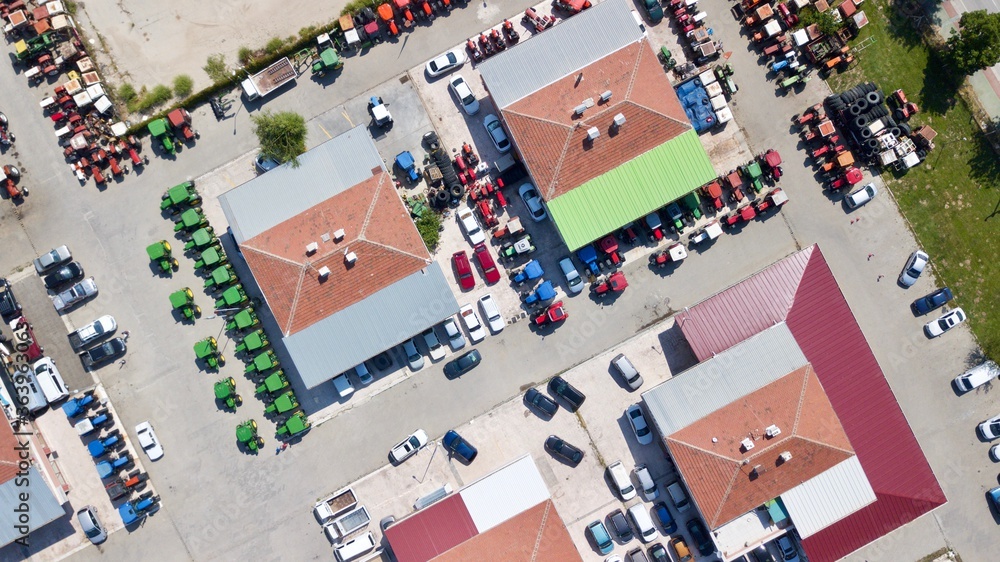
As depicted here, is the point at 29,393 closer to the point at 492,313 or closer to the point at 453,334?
the point at 453,334

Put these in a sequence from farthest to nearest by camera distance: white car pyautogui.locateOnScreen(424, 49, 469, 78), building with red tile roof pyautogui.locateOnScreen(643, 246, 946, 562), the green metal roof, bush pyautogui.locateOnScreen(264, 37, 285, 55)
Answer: bush pyautogui.locateOnScreen(264, 37, 285, 55) < white car pyautogui.locateOnScreen(424, 49, 469, 78) < the green metal roof < building with red tile roof pyautogui.locateOnScreen(643, 246, 946, 562)

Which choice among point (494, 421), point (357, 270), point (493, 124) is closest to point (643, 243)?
point (493, 124)

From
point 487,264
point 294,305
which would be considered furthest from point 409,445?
point 487,264

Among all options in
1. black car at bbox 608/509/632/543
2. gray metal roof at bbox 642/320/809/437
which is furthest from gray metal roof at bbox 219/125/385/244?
black car at bbox 608/509/632/543

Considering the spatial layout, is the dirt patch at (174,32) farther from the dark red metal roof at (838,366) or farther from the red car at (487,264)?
the dark red metal roof at (838,366)

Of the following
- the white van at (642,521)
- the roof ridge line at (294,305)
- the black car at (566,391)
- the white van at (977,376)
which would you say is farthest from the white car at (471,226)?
the white van at (977,376)

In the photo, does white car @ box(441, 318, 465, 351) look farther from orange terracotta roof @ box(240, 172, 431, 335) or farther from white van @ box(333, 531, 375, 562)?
white van @ box(333, 531, 375, 562)

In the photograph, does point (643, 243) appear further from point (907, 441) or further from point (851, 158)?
point (907, 441)
